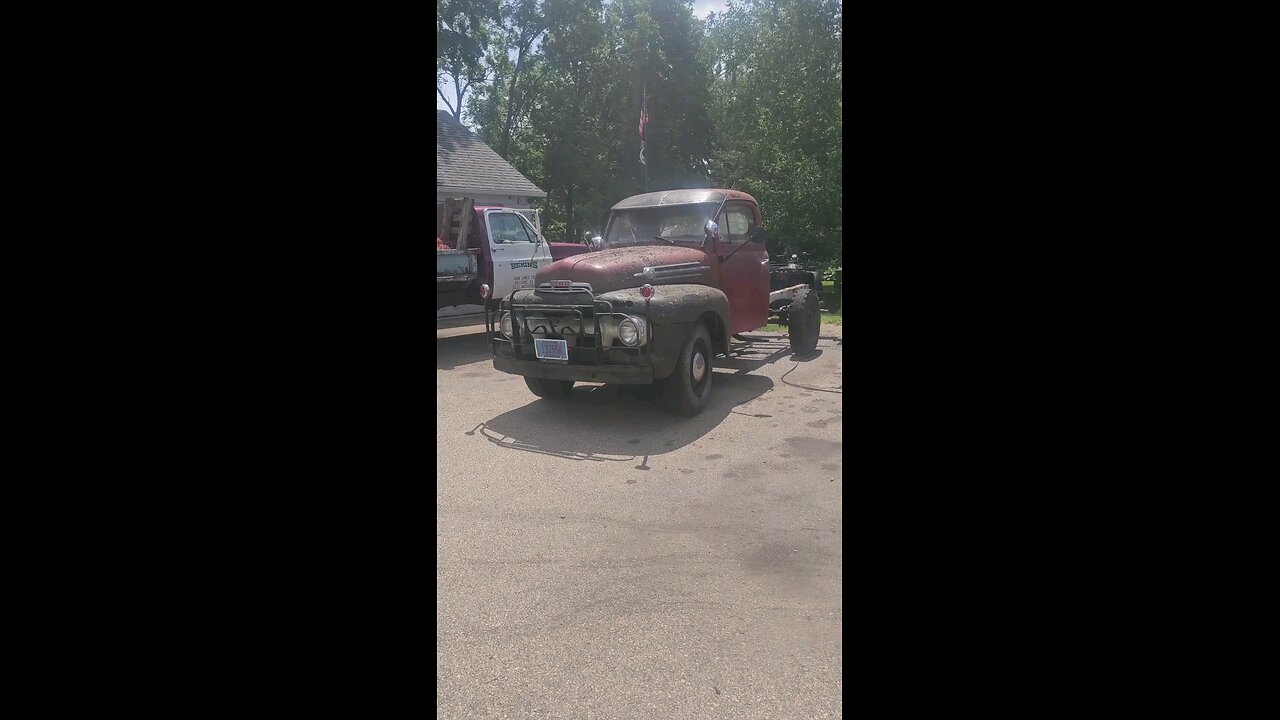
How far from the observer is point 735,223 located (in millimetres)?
7918

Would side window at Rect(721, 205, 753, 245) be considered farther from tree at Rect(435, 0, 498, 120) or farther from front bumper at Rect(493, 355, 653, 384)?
tree at Rect(435, 0, 498, 120)

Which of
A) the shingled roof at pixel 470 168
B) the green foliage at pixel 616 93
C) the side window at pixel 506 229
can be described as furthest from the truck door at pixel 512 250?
the green foliage at pixel 616 93

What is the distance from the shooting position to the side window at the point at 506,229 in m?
11.1

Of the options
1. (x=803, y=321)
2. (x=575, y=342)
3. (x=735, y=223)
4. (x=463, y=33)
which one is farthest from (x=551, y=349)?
(x=463, y=33)

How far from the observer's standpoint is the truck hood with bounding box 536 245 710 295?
6.46 meters

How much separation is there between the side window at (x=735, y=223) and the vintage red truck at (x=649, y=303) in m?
0.01

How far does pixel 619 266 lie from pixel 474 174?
13.0m

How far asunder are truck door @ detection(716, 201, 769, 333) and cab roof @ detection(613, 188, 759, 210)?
0.34 ft

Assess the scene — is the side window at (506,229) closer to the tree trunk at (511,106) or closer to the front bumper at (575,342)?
the front bumper at (575,342)

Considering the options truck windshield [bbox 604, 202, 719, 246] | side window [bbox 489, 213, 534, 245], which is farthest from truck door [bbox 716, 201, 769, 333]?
side window [bbox 489, 213, 534, 245]
